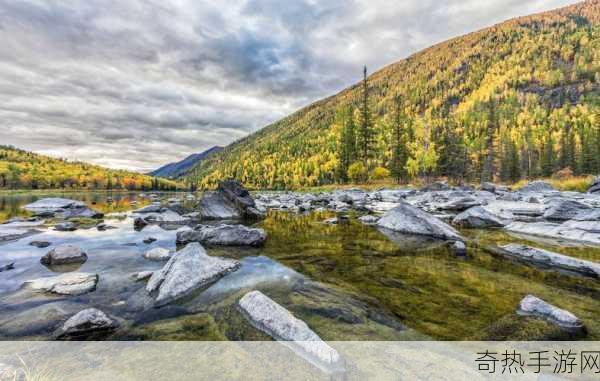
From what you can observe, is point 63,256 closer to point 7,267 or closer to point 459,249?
point 7,267

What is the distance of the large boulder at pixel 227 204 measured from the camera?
67.6ft

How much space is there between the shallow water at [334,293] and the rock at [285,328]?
0.20 metres

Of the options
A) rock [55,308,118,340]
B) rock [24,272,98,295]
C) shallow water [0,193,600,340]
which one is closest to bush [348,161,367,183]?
shallow water [0,193,600,340]

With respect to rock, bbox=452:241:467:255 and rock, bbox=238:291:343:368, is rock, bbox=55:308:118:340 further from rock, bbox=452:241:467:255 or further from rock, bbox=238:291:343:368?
rock, bbox=452:241:467:255

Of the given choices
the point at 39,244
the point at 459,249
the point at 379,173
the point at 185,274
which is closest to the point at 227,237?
the point at 185,274

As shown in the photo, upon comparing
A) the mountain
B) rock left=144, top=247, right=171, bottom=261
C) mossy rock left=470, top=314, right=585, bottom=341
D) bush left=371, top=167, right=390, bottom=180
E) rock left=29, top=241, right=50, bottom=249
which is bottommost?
mossy rock left=470, top=314, right=585, bottom=341

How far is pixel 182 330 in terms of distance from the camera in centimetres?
451

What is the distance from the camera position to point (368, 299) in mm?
5758

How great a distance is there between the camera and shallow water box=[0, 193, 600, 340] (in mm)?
4566

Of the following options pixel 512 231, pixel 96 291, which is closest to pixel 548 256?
pixel 512 231

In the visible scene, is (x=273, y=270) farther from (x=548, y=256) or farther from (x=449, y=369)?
(x=548, y=256)

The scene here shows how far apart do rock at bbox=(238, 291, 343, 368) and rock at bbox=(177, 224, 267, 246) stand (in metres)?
5.85

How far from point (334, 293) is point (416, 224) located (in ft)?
28.5

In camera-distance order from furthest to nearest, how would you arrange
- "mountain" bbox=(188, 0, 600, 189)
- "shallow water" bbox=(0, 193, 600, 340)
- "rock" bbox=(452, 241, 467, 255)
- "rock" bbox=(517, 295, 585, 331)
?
1. "mountain" bbox=(188, 0, 600, 189)
2. "rock" bbox=(452, 241, 467, 255)
3. "shallow water" bbox=(0, 193, 600, 340)
4. "rock" bbox=(517, 295, 585, 331)
